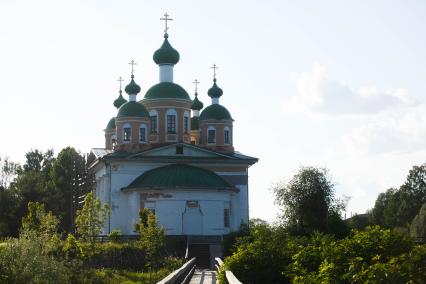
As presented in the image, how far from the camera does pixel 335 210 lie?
2404 inches

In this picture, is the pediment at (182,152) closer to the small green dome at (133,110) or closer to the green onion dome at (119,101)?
the small green dome at (133,110)

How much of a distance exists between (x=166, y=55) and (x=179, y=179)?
10.7 m

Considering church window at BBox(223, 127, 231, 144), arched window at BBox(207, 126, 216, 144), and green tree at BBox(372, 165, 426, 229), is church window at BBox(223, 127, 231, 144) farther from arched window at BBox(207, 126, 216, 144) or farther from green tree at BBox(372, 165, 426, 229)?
green tree at BBox(372, 165, 426, 229)

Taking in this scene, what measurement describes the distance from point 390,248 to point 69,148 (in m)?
66.0

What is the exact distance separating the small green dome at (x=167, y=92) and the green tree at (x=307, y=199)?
1003cm

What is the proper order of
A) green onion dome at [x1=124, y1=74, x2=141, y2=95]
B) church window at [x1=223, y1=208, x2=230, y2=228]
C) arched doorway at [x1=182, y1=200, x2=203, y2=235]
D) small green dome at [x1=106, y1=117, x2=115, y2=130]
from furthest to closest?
1. small green dome at [x1=106, y1=117, x2=115, y2=130]
2. green onion dome at [x1=124, y1=74, x2=141, y2=95]
3. church window at [x1=223, y1=208, x2=230, y2=228]
4. arched doorway at [x1=182, y1=200, x2=203, y2=235]

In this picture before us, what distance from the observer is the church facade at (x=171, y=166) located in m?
52.2

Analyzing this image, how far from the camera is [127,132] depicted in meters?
57.3

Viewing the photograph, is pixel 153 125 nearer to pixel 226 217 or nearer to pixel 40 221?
pixel 226 217

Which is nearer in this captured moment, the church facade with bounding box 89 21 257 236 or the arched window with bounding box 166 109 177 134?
the church facade with bounding box 89 21 257 236

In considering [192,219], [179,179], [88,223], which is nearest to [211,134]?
[179,179]

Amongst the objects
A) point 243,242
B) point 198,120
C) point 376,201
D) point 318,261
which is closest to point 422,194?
point 376,201

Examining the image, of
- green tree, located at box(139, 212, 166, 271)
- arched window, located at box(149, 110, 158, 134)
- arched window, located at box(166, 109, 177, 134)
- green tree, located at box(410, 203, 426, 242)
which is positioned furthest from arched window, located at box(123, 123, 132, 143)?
green tree, located at box(410, 203, 426, 242)

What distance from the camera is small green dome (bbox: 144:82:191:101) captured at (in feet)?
191
